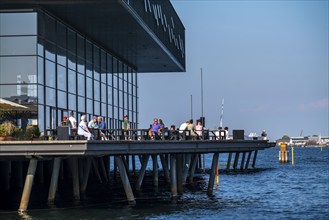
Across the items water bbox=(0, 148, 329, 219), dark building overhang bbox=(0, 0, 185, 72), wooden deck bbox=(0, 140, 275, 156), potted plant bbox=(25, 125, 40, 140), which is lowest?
water bbox=(0, 148, 329, 219)

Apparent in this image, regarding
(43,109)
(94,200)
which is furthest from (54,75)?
(94,200)

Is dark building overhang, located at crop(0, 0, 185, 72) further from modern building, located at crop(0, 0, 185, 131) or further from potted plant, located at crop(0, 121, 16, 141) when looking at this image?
potted plant, located at crop(0, 121, 16, 141)

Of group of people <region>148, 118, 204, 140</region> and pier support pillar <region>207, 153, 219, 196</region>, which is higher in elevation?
group of people <region>148, 118, 204, 140</region>

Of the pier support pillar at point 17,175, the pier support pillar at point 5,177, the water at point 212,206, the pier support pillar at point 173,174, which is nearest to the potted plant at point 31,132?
the water at point 212,206

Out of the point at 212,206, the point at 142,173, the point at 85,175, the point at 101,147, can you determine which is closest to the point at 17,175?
the point at 85,175

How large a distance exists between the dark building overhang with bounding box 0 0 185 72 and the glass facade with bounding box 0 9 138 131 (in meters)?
0.74

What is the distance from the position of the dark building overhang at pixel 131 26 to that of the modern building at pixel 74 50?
0.05 m

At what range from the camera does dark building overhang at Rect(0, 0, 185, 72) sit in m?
38.1

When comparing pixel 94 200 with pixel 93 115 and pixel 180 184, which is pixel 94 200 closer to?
pixel 180 184

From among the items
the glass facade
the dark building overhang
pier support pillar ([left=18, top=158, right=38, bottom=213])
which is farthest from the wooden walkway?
the dark building overhang

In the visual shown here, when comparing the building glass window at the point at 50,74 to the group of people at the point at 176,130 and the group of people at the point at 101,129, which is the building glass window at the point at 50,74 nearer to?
the group of people at the point at 101,129

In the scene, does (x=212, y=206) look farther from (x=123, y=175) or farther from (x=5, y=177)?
(x=5, y=177)

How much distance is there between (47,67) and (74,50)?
200 inches

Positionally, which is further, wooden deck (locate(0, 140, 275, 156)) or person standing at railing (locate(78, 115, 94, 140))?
person standing at railing (locate(78, 115, 94, 140))
